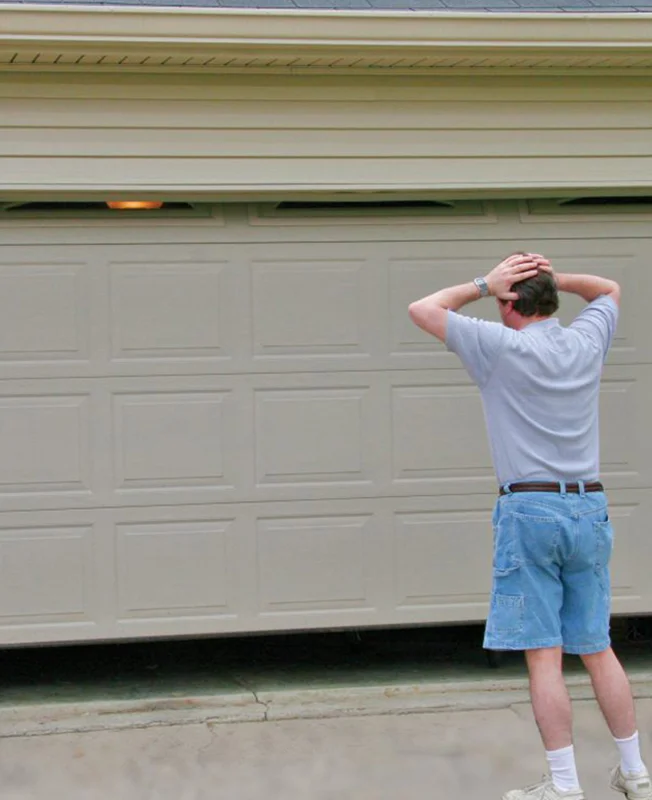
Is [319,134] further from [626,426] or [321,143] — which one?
[626,426]

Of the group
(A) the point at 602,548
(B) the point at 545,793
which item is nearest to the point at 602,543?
(A) the point at 602,548

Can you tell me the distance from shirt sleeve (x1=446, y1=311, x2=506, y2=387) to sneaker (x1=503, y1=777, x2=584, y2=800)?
52.9 inches

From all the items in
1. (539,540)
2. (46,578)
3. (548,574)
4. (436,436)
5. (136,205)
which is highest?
(136,205)

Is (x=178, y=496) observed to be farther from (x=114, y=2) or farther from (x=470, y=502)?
(x=114, y=2)

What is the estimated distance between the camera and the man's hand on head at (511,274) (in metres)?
4.50

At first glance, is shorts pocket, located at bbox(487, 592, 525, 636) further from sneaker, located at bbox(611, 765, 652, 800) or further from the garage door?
the garage door

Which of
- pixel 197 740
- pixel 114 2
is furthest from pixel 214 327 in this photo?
pixel 197 740

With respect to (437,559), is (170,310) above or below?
above

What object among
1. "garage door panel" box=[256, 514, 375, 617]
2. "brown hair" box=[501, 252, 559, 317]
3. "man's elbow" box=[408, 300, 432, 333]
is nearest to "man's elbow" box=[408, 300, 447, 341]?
"man's elbow" box=[408, 300, 432, 333]

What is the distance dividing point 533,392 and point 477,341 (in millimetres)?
249

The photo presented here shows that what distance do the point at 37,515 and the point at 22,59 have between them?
210cm

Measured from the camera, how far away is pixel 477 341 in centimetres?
444

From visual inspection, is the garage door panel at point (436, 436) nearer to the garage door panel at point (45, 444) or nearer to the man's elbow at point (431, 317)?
the garage door panel at point (45, 444)

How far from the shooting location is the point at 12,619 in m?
6.44
